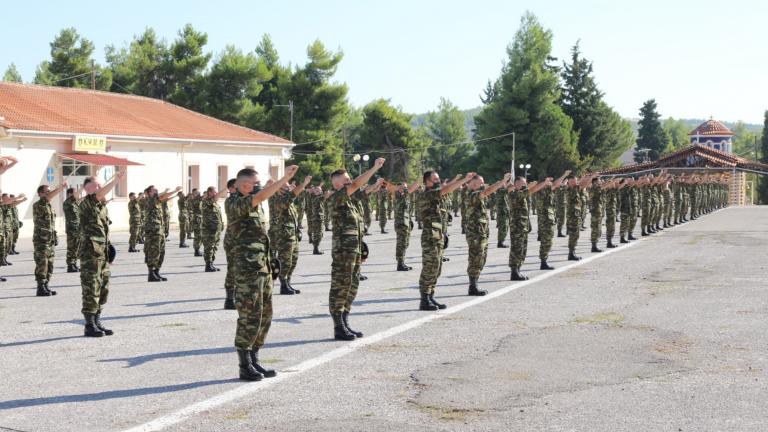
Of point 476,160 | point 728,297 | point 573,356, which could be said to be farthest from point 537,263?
point 476,160

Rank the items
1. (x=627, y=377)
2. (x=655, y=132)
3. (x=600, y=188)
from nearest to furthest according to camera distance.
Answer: (x=627, y=377)
(x=600, y=188)
(x=655, y=132)

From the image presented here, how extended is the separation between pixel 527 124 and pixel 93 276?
6905 cm

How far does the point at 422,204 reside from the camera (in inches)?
468

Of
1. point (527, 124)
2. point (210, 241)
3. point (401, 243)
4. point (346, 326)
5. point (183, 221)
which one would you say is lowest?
point (346, 326)

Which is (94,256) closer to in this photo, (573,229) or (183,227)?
(573,229)

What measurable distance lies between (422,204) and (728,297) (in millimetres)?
4990

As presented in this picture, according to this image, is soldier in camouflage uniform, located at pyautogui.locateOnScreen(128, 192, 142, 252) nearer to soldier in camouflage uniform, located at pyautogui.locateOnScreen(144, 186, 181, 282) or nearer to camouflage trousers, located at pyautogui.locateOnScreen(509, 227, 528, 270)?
Answer: soldier in camouflage uniform, located at pyautogui.locateOnScreen(144, 186, 181, 282)

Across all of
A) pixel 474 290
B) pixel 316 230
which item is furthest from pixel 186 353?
pixel 316 230

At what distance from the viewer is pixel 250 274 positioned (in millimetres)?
7754

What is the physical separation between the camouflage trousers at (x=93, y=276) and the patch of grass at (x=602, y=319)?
565 centimetres

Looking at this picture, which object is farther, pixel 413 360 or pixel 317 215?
pixel 317 215

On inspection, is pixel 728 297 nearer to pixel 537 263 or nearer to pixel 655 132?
pixel 537 263

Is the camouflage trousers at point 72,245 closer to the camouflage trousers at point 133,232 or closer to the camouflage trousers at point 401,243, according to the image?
the camouflage trousers at point 133,232

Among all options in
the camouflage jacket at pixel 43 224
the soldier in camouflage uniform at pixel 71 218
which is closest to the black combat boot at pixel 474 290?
the soldier in camouflage uniform at pixel 71 218
